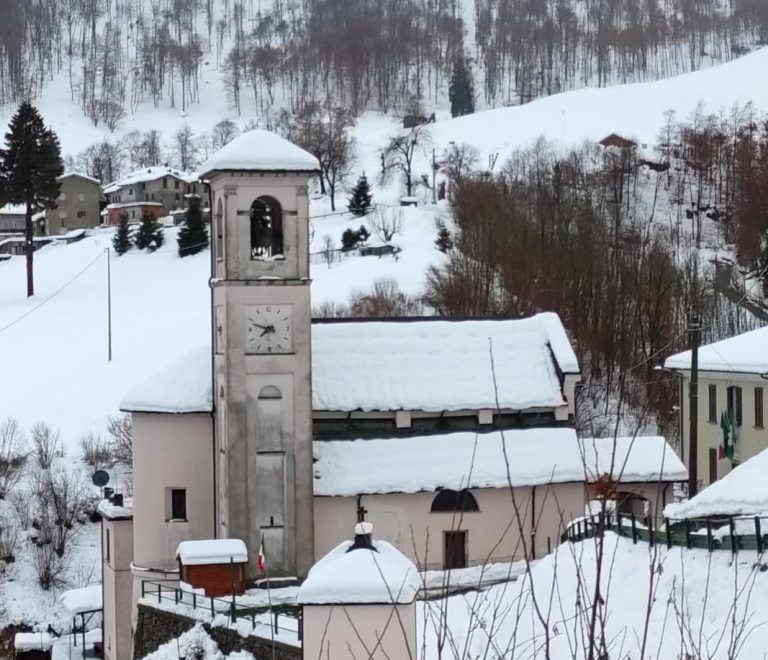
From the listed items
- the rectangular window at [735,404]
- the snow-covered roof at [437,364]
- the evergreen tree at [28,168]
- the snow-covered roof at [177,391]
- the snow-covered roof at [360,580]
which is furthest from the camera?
the evergreen tree at [28,168]

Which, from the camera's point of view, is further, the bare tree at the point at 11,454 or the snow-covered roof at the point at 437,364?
the bare tree at the point at 11,454

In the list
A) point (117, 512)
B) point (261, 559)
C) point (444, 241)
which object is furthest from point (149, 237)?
point (261, 559)

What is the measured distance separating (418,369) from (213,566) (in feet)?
20.1

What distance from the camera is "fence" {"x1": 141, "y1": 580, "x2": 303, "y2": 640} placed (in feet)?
63.0

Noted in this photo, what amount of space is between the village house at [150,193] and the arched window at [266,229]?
5422 cm

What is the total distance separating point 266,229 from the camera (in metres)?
24.3

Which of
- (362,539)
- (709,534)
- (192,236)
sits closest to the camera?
(362,539)

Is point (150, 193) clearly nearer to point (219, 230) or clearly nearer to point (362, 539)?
point (219, 230)

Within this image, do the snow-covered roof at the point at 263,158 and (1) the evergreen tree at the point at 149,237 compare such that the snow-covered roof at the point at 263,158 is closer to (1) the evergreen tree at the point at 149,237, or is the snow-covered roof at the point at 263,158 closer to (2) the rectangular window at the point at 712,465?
(2) the rectangular window at the point at 712,465

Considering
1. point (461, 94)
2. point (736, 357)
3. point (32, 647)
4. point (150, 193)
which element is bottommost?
point (32, 647)

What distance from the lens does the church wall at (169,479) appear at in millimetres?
24297

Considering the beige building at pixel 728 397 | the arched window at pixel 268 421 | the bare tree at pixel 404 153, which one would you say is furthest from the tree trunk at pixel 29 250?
the arched window at pixel 268 421

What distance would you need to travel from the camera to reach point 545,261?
170ft

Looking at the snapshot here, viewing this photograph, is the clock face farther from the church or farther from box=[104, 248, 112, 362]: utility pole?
Answer: box=[104, 248, 112, 362]: utility pole
